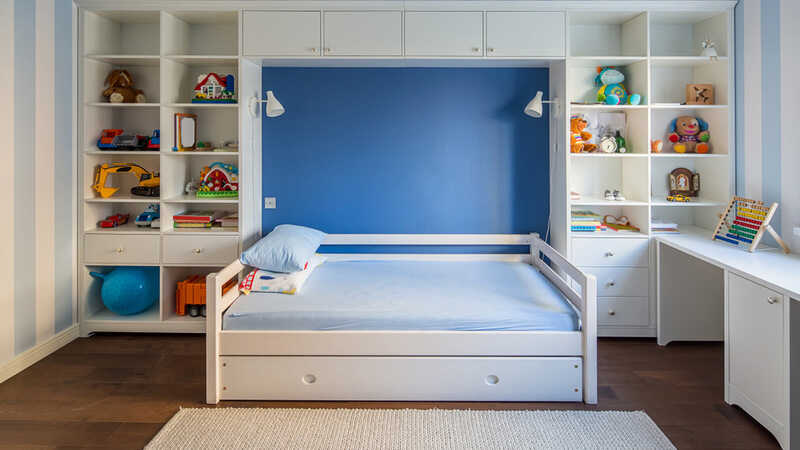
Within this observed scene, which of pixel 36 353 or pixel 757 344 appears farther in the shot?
pixel 36 353

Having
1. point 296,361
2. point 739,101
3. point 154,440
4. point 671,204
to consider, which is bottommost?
point 154,440

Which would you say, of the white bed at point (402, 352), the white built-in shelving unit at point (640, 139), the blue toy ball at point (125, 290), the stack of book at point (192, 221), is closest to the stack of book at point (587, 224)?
the white built-in shelving unit at point (640, 139)

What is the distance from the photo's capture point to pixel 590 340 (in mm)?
2600

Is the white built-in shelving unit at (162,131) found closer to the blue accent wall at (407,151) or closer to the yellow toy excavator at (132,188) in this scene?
the yellow toy excavator at (132,188)

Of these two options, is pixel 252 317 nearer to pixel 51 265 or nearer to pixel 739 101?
pixel 51 265

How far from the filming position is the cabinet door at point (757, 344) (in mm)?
2193

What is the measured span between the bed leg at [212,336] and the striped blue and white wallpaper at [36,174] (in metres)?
1.27

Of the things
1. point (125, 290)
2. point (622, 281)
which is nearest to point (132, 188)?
point (125, 290)

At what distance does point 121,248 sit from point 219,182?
0.77 m

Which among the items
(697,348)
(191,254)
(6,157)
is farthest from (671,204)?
(6,157)

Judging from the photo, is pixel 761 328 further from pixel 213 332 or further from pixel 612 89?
pixel 213 332

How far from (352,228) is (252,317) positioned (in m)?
1.38

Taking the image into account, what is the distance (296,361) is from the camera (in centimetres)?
264

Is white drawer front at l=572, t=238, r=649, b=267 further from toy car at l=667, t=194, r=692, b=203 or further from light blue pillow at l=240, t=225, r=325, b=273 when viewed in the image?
light blue pillow at l=240, t=225, r=325, b=273
